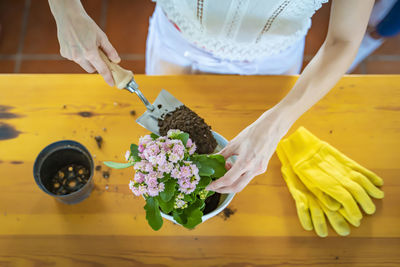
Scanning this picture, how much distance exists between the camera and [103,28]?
168 cm

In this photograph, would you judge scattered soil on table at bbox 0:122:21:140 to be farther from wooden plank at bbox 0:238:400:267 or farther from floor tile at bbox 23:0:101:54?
floor tile at bbox 23:0:101:54

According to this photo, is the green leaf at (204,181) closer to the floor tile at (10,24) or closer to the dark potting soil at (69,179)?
the dark potting soil at (69,179)

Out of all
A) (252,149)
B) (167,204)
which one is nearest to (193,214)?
(167,204)

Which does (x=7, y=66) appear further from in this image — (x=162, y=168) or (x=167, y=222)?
(x=162, y=168)

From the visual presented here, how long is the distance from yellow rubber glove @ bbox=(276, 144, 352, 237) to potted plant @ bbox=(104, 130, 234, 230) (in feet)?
0.79

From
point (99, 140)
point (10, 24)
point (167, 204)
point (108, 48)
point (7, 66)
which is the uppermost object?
point (108, 48)

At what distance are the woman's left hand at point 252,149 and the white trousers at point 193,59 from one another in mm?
345

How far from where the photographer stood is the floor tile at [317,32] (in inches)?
64.3

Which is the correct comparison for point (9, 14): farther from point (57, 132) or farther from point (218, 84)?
point (218, 84)

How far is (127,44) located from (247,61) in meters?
0.98

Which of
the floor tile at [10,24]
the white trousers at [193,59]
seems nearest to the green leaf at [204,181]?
the white trousers at [193,59]

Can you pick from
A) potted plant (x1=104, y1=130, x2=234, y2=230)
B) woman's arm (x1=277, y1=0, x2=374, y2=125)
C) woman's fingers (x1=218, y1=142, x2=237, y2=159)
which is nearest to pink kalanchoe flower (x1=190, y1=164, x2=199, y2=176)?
potted plant (x1=104, y1=130, x2=234, y2=230)

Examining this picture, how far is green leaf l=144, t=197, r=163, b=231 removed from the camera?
1.67 feet

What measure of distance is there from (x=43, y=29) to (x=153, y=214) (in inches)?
62.4
